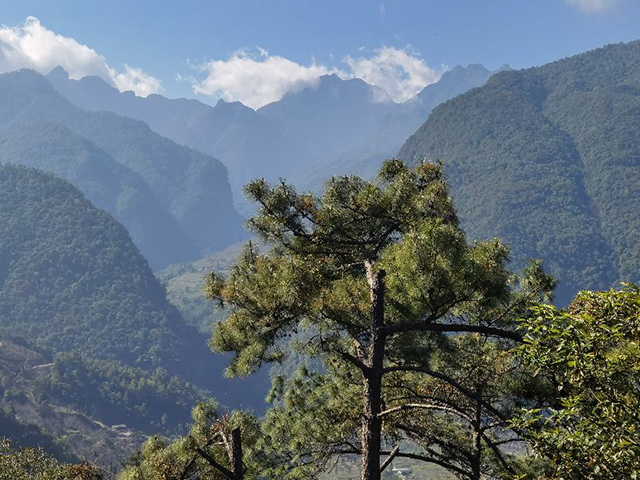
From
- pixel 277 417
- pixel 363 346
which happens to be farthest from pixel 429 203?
pixel 277 417

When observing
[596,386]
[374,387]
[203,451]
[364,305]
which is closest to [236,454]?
[203,451]

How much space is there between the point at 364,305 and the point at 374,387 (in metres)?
1.19

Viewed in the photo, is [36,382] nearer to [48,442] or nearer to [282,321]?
[48,442]

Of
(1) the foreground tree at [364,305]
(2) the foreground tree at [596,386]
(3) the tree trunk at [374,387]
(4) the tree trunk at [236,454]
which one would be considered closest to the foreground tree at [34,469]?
(1) the foreground tree at [364,305]

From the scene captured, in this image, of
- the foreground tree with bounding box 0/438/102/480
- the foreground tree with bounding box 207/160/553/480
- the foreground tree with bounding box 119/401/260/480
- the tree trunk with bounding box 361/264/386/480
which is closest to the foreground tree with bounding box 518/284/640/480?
the foreground tree with bounding box 207/160/553/480

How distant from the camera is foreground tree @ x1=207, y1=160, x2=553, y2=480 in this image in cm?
712

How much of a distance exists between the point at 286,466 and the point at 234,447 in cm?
213

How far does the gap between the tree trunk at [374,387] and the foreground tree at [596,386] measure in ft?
7.28

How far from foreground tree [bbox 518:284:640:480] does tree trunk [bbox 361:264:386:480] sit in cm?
222

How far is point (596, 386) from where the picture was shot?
4617 millimetres

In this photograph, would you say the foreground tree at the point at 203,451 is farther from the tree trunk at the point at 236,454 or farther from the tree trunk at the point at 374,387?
the tree trunk at the point at 374,387

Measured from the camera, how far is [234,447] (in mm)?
7840

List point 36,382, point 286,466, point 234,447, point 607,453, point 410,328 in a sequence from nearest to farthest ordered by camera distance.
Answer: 1. point 607,453
2. point 410,328
3. point 234,447
4. point 286,466
5. point 36,382

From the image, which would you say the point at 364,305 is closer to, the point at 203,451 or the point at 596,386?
the point at 203,451
